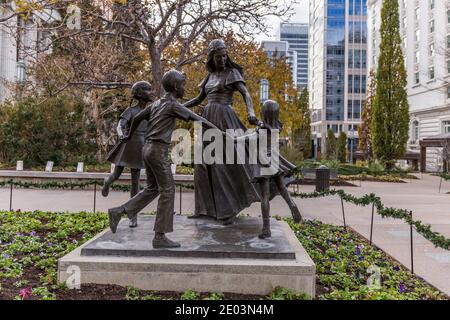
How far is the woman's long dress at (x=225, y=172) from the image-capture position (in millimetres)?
5777

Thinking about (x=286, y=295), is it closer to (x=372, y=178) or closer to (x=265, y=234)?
(x=265, y=234)

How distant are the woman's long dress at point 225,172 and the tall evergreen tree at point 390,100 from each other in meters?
28.0

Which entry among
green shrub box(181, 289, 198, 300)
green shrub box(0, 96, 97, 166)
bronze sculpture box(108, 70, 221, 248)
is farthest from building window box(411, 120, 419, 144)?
green shrub box(181, 289, 198, 300)

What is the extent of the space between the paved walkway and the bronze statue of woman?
266 centimetres

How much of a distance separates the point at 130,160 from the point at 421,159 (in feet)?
115

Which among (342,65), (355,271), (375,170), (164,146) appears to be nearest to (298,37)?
(342,65)

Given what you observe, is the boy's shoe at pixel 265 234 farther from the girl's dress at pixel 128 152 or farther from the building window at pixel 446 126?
the building window at pixel 446 126

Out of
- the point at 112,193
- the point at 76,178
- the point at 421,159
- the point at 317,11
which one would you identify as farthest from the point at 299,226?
the point at 317,11

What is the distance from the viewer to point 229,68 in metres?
5.91

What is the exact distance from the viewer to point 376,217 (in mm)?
10562

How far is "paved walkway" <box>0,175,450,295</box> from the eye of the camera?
6176mm

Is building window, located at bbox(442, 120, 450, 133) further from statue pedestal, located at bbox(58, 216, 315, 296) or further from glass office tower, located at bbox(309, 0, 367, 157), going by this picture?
statue pedestal, located at bbox(58, 216, 315, 296)

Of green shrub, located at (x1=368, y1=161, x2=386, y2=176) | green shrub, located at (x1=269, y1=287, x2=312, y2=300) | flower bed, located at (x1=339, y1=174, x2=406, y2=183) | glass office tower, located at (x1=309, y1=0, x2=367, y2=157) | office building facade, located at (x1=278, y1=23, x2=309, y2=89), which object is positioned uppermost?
office building facade, located at (x1=278, y1=23, x2=309, y2=89)

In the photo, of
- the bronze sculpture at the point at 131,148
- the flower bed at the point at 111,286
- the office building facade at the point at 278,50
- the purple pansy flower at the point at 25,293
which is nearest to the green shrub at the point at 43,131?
the flower bed at the point at 111,286
